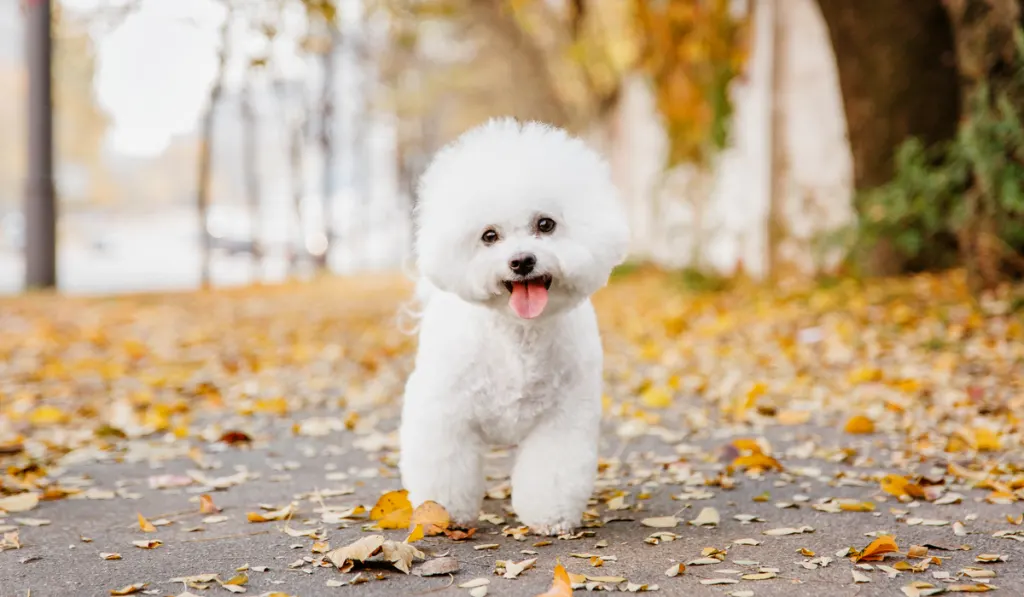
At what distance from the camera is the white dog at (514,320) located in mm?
3373

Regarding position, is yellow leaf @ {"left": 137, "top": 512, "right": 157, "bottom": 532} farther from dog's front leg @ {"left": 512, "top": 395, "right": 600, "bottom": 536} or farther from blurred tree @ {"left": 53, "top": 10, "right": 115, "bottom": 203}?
blurred tree @ {"left": 53, "top": 10, "right": 115, "bottom": 203}

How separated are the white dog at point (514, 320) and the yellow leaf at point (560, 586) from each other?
0.66 meters

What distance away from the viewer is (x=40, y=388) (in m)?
6.92

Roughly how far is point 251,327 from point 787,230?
6.27 meters

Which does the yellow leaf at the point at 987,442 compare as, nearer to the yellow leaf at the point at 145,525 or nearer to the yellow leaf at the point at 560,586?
the yellow leaf at the point at 560,586

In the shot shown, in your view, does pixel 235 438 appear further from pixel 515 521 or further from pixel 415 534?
pixel 415 534

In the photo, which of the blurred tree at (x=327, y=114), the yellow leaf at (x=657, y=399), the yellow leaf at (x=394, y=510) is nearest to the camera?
the yellow leaf at (x=394, y=510)

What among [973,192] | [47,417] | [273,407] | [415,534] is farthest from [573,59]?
[415,534]

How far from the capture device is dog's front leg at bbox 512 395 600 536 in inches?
143

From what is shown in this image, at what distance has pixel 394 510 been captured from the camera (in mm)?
3740

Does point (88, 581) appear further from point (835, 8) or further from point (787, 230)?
point (787, 230)

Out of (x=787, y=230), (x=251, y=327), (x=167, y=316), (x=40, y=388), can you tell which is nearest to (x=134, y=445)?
(x=40, y=388)

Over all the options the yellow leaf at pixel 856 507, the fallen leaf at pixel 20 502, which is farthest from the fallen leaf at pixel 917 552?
the fallen leaf at pixel 20 502

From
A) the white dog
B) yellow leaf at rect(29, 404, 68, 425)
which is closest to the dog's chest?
the white dog
